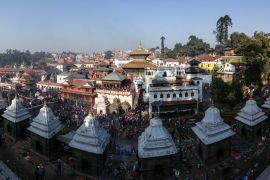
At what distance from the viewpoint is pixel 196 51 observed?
75.8m

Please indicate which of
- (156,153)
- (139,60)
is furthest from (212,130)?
(139,60)

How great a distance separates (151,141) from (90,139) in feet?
11.6

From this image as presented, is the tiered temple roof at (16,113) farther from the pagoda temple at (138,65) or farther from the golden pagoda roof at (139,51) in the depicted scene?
the golden pagoda roof at (139,51)

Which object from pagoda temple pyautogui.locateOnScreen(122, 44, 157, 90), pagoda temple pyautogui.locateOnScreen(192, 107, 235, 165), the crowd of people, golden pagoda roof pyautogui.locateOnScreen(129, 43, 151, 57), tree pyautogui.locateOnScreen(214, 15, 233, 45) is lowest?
the crowd of people

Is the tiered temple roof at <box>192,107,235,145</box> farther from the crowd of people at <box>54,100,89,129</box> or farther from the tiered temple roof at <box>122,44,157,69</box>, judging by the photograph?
the tiered temple roof at <box>122,44,157,69</box>

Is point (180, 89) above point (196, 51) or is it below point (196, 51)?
below

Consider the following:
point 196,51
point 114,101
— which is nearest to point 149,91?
point 114,101

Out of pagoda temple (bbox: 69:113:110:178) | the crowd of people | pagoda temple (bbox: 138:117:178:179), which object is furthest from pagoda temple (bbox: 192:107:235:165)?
the crowd of people

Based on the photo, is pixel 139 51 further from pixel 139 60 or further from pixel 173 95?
pixel 173 95

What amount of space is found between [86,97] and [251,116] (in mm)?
23623

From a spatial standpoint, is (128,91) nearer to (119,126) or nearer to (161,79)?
(161,79)

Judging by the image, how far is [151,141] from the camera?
14641 millimetres

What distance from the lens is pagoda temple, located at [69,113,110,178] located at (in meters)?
15.1

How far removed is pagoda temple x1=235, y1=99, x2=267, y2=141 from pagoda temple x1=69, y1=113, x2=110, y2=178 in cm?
1060
